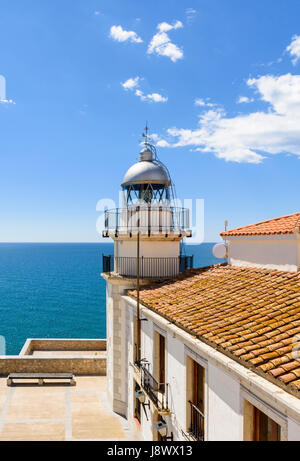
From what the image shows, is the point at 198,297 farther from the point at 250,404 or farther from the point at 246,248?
the point at 250,404

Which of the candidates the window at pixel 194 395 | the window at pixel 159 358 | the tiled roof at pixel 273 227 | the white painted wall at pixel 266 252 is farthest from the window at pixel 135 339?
the window at pixel 194 395

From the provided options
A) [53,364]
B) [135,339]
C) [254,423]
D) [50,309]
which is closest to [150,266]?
[135,339]

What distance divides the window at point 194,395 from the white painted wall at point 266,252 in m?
5.09

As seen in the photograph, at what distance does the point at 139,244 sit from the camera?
19.7m

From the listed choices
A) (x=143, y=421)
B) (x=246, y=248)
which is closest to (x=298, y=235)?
(x=246, y=248)

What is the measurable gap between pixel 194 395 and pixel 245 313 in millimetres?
2882

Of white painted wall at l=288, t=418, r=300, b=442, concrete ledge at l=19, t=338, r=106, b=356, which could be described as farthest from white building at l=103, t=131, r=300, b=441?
concrete ledge at l=19, t=338, r=106, b=356

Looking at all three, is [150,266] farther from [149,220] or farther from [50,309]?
[50,309]

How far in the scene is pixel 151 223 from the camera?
2000cm

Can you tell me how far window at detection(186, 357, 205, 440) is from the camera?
10.3 meters

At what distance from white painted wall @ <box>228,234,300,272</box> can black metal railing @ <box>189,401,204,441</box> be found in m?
5.84
